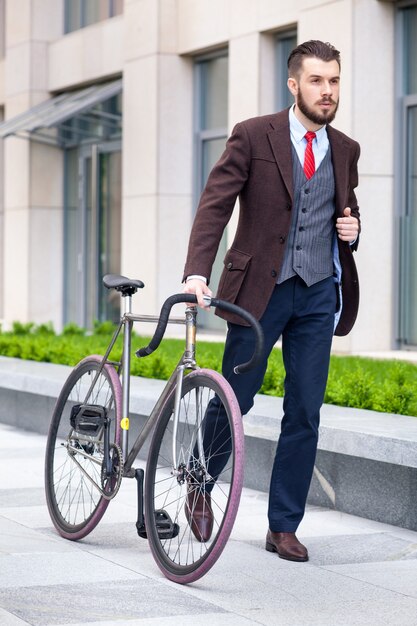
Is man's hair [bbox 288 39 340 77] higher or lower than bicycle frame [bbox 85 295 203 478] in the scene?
higher

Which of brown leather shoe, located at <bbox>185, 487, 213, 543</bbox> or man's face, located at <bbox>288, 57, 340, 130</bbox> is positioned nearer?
brown leather shoe, located at <bbox>185, 487, 213, 543</bbox>

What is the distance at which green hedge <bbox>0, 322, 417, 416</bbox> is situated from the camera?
709cm

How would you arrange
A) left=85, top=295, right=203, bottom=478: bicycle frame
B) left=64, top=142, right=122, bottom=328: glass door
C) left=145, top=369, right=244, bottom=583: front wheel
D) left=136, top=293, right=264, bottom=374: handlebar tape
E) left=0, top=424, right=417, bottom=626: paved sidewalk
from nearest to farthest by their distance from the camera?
left=0, top=424, right=417, bottom=626: paved sidewalk < left=136, top=293, right=264, bottom=374: handlebar tape < left=145, top=369, right=244, bottom=583: front wheel < left=85, top=295, right=203, bottom=478: bicycle frame < left=64, top=142, right=122, bottom=328: glass door

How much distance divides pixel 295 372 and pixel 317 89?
1126mm

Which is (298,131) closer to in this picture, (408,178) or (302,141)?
(302,141)

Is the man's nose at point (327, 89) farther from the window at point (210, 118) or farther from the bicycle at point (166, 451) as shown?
the window at point (210, 118)

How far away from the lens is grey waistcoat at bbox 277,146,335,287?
5.18m

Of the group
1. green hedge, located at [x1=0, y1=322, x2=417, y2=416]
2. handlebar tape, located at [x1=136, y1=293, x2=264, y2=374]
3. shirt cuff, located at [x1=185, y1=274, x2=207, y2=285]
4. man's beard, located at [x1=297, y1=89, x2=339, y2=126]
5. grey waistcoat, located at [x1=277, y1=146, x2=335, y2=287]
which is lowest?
green hedge, located at [x1=0, y1=322, x2=417, y2=416]

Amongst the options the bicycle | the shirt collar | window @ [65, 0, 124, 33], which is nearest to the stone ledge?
the bicycle

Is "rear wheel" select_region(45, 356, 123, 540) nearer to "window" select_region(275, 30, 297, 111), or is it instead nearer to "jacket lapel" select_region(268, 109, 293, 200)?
"jacket lapel" select_region(268, 109, 293, 200)

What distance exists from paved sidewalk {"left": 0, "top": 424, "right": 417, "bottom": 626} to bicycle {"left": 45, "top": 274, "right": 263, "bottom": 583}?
130mm

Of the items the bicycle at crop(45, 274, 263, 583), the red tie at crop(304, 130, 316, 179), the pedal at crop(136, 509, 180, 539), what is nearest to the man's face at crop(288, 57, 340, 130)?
the red tie at crop(304, 130, 316, 179)

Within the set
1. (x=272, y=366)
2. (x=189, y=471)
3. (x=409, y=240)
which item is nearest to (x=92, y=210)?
(x=409, y=240)

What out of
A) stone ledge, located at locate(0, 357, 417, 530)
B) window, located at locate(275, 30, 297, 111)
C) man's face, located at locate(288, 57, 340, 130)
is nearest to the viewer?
man's face, located at locate(288, 57, 340, 130)
